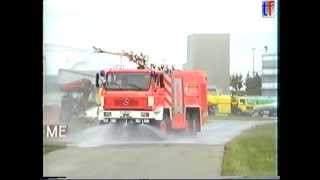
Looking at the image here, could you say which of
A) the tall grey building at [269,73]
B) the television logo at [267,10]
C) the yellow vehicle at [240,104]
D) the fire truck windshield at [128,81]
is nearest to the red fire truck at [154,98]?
the fire truck windshield at [128,81]

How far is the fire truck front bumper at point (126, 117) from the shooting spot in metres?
5.11

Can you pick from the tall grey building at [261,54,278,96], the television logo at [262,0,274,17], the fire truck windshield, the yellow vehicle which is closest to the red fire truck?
the fire truck windshield

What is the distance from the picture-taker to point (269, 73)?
5.08m

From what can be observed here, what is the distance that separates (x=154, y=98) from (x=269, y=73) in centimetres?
119

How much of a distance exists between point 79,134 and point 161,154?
2.78 feet

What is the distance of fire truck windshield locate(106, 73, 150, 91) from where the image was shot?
16.8 feet

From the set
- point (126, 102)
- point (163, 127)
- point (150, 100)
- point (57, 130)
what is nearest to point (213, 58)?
point (150, 100)

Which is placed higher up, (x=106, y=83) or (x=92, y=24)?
(x=92, y=24)

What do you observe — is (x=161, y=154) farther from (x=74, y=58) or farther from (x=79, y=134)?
(x=74, y=58)

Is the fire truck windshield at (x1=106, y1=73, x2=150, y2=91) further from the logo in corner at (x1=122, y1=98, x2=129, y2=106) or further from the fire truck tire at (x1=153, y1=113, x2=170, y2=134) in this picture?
the fire truck tire at (x1=153, y1=113, x2=170, y2=134)

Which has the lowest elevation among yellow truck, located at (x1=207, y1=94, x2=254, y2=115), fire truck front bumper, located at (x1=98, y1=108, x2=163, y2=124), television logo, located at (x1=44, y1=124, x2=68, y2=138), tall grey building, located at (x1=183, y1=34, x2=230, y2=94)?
television logo, located at (x1=44, y1=124, x2=68, y2=138)

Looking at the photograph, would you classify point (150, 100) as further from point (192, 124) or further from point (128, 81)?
point (192, 124)
